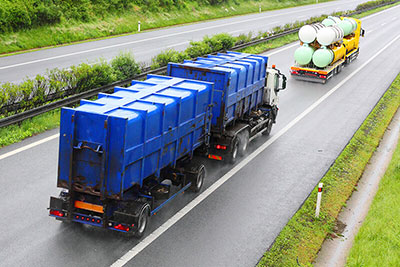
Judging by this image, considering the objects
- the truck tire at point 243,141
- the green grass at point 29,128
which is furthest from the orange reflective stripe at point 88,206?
the truck tire at point 243,141

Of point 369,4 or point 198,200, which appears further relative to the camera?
point 369,4

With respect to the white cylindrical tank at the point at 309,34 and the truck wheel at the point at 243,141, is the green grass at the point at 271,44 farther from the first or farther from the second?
the truck wheel at the point at 243,141

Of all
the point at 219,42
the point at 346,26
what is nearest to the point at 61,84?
the point at 219,42

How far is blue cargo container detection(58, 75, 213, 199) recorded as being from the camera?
9.98 m

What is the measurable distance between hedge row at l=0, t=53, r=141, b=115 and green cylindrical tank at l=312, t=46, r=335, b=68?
11282mm

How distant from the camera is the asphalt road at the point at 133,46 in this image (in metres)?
25.6

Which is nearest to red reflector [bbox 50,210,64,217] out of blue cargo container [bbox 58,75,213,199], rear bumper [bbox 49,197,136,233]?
rear bumper [bbox 49,197,136,233]

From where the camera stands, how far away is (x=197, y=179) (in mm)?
13094

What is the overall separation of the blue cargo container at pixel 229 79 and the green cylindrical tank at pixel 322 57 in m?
11.8

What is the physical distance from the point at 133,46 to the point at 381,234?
24564 mm

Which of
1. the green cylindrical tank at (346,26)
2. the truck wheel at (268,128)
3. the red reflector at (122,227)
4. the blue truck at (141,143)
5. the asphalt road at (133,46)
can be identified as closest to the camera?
the blue truck at (141,143)

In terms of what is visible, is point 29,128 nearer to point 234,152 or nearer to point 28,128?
point 28,128

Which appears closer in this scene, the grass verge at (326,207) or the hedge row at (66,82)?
the grass verge at (326,207)

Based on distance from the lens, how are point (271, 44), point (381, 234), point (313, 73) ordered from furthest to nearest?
point (271, 44), point (313, 73), point (381, 234)
